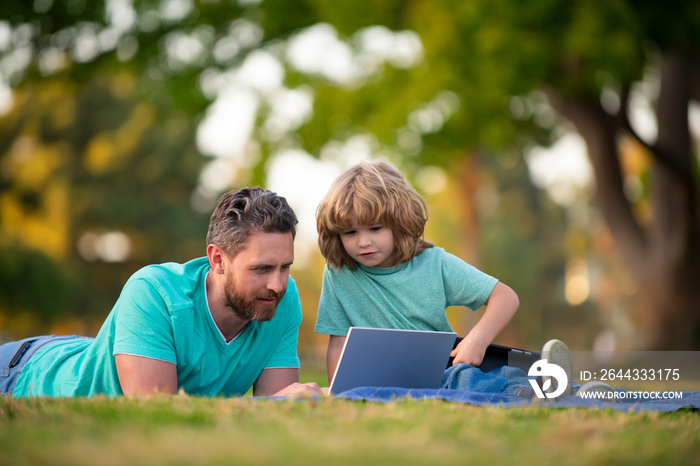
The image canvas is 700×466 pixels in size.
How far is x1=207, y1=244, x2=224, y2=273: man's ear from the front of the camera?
11.2ft

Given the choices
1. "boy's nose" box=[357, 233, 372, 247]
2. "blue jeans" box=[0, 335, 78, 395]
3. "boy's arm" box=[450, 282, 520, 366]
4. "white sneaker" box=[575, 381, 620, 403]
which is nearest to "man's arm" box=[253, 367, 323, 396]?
"boy's nose" box=[357, 233, 372, 247]

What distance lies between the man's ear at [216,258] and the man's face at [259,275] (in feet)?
0.34

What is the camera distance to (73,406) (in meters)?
2.34

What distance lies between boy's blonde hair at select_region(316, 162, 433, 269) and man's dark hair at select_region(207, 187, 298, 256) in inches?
17.3

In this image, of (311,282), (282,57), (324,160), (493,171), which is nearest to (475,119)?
(324,160)

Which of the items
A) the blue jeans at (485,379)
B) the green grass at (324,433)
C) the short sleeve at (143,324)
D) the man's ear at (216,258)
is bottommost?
the blue jeans at (485,379)

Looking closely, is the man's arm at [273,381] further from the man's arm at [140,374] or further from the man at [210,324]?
Result: the man's arm at [140,374]

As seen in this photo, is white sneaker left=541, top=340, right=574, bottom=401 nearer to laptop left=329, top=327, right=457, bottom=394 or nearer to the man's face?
laptop left=329, top=327, right=457, bottom=394

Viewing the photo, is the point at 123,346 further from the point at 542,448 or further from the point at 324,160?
the point at 324,160

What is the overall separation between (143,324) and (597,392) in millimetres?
1939

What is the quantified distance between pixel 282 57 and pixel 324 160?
7.10 feet

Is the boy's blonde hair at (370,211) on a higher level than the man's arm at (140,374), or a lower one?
higher

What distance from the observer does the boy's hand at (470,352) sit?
3.50m

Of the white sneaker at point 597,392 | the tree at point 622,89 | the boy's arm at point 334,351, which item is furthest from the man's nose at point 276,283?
the tree at point 622,89
